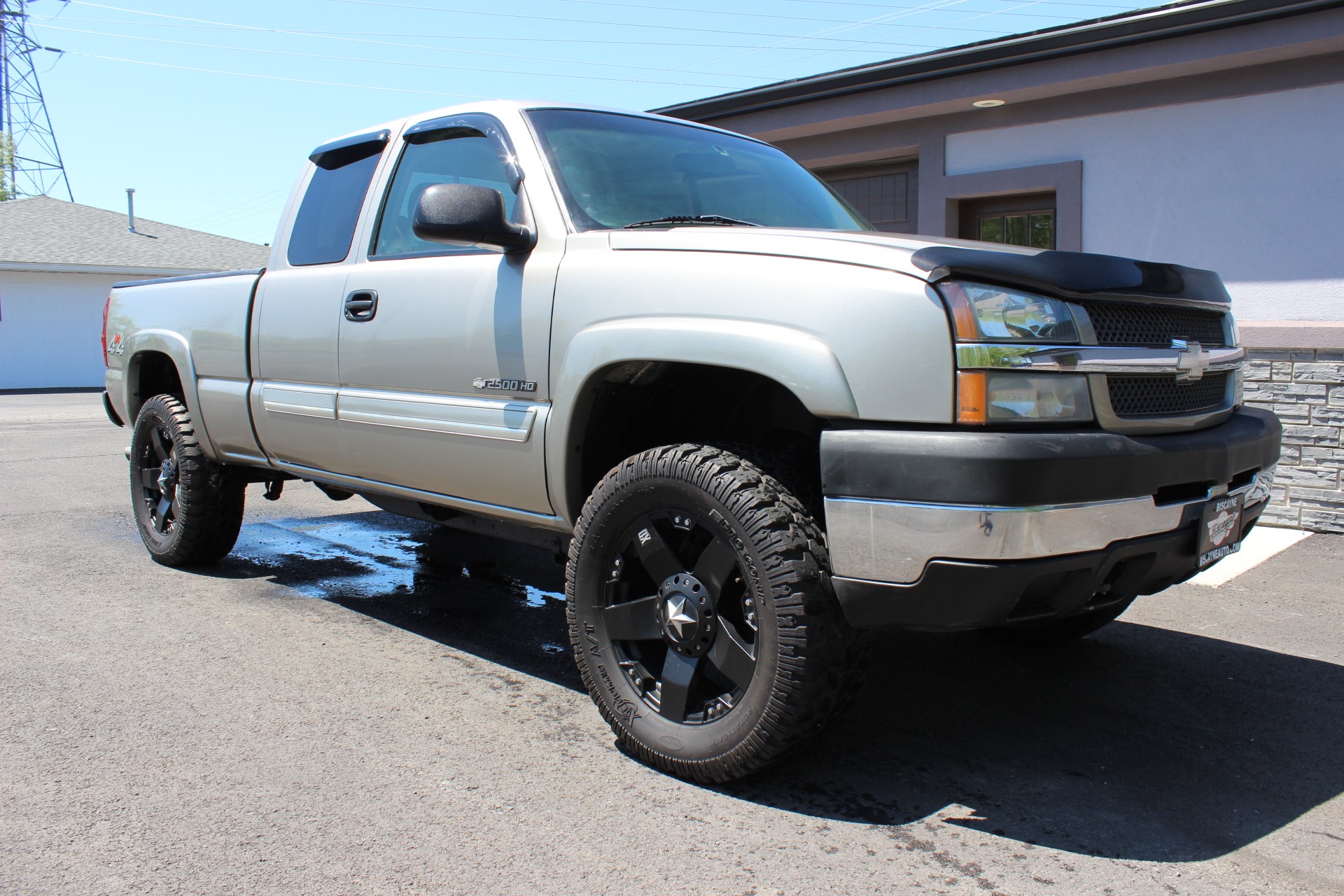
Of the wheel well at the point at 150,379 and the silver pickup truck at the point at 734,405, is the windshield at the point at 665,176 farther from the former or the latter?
the wheel well at the point at 150,379

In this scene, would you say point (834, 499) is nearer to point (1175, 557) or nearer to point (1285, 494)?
point (1175, 557)

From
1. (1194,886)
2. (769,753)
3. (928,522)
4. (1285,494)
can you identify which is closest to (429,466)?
(769,753)

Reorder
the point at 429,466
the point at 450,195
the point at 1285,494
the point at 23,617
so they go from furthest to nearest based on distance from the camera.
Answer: the point at 1285,494, the point at 23,617, the point at 429,466, the point at 450,195

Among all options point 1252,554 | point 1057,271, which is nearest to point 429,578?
point 1057,271

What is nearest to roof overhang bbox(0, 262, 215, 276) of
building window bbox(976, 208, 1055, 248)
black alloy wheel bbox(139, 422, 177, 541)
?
building window bbox(976, 208, 1055, 248)

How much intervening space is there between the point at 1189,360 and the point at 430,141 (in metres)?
2.84

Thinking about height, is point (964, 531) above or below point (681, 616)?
above

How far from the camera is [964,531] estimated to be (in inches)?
98.3

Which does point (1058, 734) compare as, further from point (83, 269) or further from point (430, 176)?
point (83, 269)

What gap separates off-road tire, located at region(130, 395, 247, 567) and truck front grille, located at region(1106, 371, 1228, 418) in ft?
14.2

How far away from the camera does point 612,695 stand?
3.23 m

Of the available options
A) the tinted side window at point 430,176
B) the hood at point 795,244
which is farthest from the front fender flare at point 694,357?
the tinted side window at point 430,176

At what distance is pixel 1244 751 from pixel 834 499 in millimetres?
1687

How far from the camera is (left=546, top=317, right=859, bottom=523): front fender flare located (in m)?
2.70
